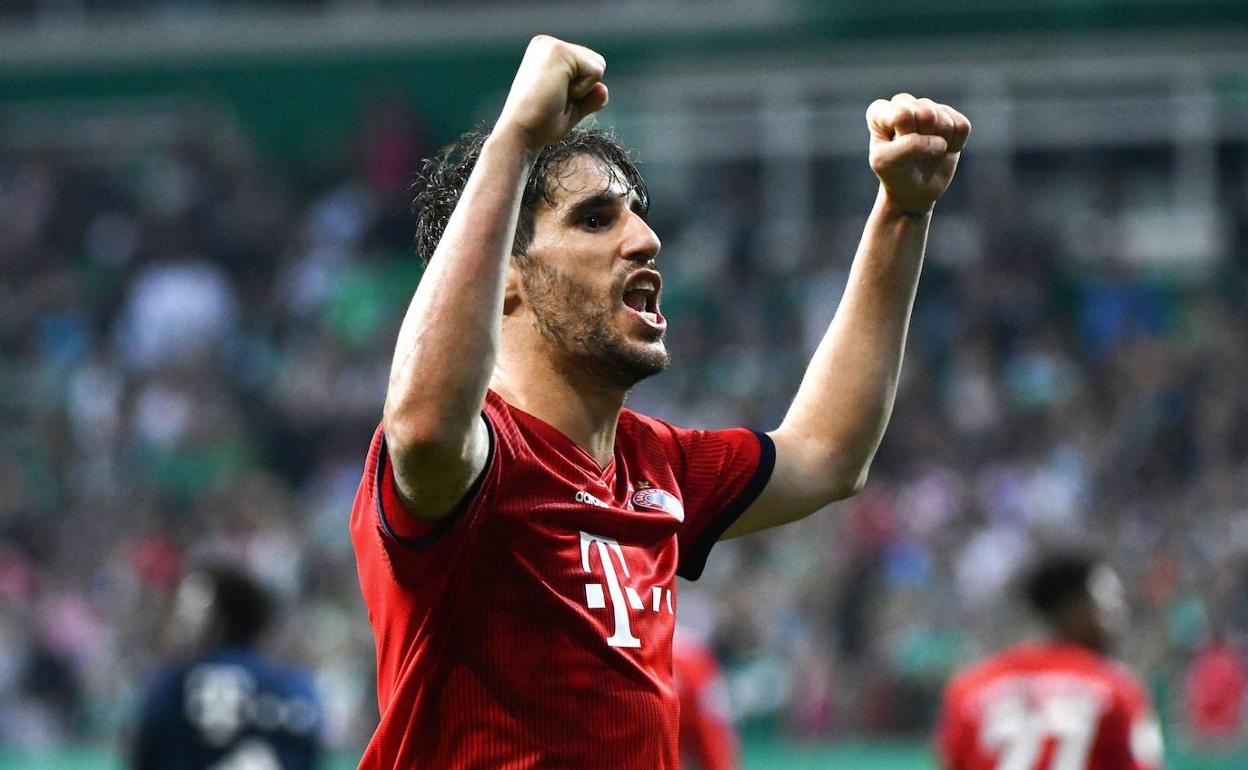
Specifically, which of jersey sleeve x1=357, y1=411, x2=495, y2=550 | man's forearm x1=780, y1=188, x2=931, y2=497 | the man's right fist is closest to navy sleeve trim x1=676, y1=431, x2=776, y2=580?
man's forearm x1=780, y1=188, x2=931, y2=497

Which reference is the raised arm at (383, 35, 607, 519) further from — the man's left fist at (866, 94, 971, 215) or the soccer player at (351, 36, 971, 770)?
the man's left fist at (866, 94, 971, 215)

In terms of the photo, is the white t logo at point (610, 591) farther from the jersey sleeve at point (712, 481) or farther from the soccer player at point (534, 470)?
the jersey sleeve at point (712, 481)

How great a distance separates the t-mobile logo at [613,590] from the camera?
2924mm

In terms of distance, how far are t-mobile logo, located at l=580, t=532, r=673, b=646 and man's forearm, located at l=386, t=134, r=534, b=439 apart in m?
0.45

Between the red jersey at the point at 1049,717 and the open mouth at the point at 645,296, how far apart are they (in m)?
3.50

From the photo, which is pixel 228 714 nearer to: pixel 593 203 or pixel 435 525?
pixel 593 203

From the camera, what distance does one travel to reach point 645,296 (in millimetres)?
3094

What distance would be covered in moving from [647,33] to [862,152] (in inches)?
102

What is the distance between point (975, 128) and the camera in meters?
16.2

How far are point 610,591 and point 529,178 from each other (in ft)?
2.23

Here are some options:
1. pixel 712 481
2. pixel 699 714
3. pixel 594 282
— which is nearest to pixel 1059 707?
pixel 699 714

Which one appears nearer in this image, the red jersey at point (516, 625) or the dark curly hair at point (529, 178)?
the red jersey at point (516, 625)

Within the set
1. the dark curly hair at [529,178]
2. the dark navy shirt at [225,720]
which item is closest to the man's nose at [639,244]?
the dark curly hair at [529,178]

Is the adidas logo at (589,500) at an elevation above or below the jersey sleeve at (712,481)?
above
